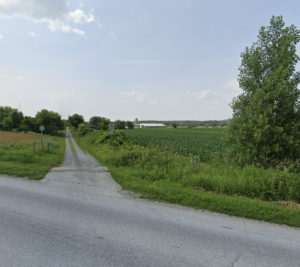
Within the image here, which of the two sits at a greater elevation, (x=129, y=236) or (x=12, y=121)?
(x=12, y=121)

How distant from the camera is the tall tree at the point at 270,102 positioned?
22.8 feet

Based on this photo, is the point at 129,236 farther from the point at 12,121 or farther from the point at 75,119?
the point at 75,119

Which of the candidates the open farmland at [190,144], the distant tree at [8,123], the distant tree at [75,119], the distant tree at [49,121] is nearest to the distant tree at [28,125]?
the distant tree at [49,121]

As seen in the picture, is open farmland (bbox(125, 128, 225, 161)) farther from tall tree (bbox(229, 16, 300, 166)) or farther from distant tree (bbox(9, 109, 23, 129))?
distant tree (bbox(9, 109, 23, 129))

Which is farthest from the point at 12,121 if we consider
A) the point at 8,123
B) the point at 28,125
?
the point at 28,125

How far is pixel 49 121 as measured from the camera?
182 feet

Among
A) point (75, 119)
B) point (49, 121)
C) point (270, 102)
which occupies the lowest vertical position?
point (270, 102)

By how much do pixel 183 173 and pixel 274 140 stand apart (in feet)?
12.7

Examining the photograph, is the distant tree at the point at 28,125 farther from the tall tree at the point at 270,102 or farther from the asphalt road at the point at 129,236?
the tall tree at the point at 270,102

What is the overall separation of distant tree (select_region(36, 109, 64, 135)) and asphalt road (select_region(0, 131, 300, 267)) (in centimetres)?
5558

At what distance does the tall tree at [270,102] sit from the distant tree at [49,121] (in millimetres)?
57720

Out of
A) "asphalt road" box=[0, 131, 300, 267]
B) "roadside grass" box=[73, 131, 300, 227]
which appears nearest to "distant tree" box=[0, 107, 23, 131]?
"roadside grass" box=[73, 131, 300, 227]

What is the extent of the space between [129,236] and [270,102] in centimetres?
711

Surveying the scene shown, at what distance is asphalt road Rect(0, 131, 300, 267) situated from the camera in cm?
297
